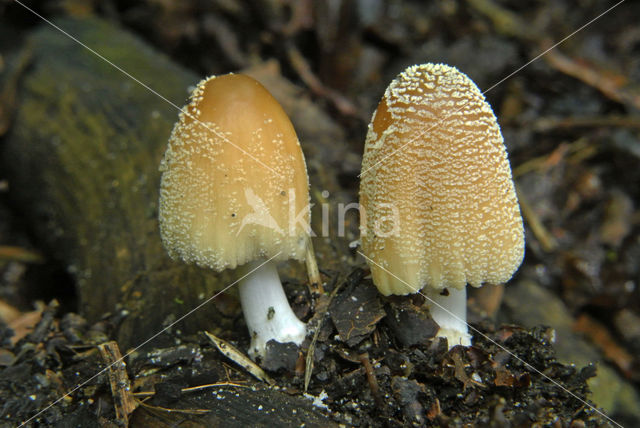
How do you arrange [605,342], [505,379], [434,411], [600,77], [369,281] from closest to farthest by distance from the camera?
1. [434,411]
2. [505,379]
3. [369,281]
4. [605,342]
5. [600,77]

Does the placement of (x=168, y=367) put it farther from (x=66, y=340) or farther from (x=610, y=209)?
(x=610, y=209)

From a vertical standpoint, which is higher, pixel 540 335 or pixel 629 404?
pixel 540 335

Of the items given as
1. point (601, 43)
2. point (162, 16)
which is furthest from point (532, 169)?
point (162, 16)

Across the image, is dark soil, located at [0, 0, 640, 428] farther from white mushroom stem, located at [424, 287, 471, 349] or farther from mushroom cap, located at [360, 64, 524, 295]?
mushroom cap, located at [360, 64, 524, 295]

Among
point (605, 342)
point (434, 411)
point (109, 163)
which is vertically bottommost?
point (605, 342)

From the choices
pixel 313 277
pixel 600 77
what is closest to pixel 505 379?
pixel 313 277

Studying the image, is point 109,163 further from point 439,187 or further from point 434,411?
point 434,411

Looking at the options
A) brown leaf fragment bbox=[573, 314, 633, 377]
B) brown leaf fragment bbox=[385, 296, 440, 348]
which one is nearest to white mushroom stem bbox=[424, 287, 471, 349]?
brown leaf fragment bbox=[385, 296, 440, 348]
